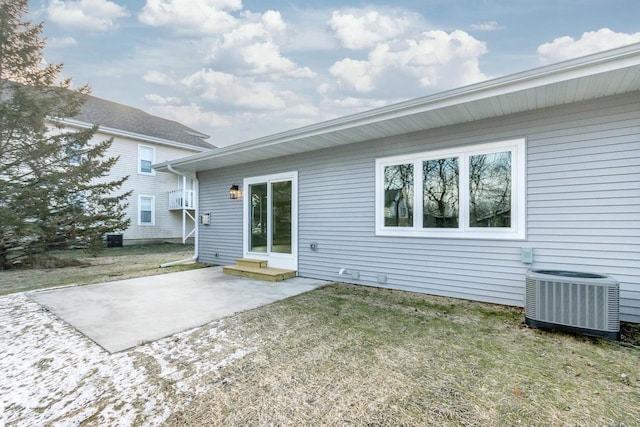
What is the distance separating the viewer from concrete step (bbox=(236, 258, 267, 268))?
6.53 m

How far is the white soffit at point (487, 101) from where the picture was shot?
2.87m

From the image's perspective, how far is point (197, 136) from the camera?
1716 cm

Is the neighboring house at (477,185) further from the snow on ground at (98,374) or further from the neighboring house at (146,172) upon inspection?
the neighboring house at (146,172)

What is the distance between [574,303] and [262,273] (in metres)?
4.77

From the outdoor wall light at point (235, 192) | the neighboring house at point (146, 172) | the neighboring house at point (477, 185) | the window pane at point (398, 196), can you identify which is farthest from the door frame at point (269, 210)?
the neighboring house at point (146, 172)

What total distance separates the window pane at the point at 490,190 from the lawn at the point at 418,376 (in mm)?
1330

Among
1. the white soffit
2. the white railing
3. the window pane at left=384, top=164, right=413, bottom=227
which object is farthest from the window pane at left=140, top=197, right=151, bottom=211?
the window pane at left=384, top=164, right=413, bottom=227

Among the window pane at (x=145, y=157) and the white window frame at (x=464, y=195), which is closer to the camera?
the white window frame at (x=464, y=195)

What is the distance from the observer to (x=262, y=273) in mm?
5965

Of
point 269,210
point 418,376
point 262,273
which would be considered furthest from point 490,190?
point 269,210

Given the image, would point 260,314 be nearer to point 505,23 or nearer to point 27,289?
point 27,289

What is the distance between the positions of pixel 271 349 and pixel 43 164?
9.41 meters

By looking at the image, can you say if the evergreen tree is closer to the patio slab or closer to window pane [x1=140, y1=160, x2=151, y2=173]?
the patio slab

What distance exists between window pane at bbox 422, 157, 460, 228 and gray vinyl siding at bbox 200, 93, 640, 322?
262 mm
